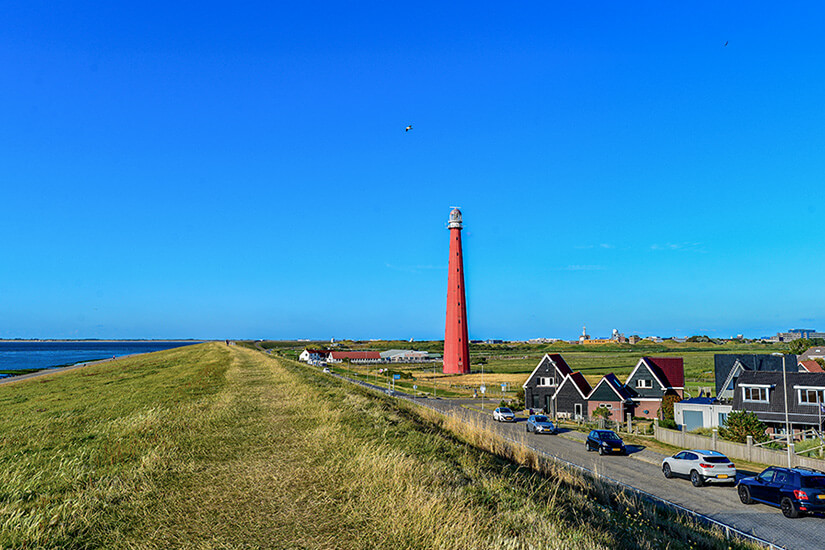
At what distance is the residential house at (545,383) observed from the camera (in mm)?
62781

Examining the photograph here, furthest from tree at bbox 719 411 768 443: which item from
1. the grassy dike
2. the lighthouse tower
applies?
the lighthouse tower

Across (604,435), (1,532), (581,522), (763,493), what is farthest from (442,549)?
(604,435)

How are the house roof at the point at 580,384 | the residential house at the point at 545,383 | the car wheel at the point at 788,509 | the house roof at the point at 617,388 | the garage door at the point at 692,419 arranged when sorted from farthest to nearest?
the residential house at the point at 545,383, the house roof at the point at 580,384, the house roof at the point at 617,388, the garage door at the point at 692,419, the car wheel at the point at 788,509

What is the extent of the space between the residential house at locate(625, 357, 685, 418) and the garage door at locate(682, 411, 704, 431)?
8.00 meters

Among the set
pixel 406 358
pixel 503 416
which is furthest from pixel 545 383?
pixel 406 358

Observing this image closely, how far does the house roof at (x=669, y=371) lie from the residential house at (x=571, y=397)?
8.05 metres

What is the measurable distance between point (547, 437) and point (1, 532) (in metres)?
42.6

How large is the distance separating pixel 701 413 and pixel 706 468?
26561 millimetres

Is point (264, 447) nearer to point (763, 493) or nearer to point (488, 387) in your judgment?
point (763, 493)

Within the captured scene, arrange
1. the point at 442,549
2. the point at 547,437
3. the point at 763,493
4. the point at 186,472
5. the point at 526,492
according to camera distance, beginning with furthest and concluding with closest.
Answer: the point at 547,437 < the point at 763,493 < the point at 186,472 < the point at 526,492 < the point at 442,549

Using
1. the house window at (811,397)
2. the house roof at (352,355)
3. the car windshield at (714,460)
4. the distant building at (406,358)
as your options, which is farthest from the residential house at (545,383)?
the distant building at (406,358)

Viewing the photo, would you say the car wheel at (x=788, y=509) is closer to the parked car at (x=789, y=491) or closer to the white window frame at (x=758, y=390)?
the parked car at (x=789, y=491)

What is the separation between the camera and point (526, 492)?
9.96m

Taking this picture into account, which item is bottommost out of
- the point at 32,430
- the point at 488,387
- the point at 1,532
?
the point at 488,387
